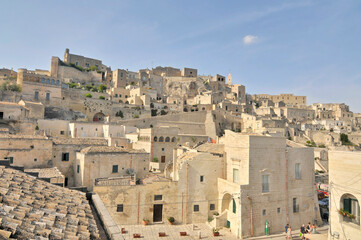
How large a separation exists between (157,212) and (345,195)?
13.0 metres

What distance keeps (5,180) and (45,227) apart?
325 centimetres

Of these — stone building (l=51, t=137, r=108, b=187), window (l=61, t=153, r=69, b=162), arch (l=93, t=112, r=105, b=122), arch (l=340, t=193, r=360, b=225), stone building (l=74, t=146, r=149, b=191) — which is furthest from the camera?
arch (l=93, t=112, r=105, b=122)

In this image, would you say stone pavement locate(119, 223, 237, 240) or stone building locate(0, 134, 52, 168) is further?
stone building locate(0, 134, 52, 168)

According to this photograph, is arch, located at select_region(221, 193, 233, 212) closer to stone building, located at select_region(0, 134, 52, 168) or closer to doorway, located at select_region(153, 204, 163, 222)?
doorway, located at select_region(153, 204, 163, 222)

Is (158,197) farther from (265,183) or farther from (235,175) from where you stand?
(265,183)

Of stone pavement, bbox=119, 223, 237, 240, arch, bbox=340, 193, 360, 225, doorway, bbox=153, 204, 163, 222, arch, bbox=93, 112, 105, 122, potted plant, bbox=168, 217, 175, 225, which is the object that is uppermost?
arch, bbox=93, 112, 105, 122

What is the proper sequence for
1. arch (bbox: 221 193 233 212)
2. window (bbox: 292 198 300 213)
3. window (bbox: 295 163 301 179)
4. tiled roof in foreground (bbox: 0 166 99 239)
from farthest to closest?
window (bbox: 295 163 301 179), window (bbox: 292 198 300 213), arch (bbox: 221 193 233 212), tiled roof in foreground (bbox: 0 166 99 239)

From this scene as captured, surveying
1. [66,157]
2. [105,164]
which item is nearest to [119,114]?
[66,157]

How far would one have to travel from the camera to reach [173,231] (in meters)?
17.5

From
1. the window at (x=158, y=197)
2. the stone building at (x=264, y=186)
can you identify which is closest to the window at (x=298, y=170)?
the stone building at (x=264, y=186)

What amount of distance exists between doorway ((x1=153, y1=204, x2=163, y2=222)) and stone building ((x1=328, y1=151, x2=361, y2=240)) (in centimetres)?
1175

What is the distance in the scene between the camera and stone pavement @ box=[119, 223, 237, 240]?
53.9ft

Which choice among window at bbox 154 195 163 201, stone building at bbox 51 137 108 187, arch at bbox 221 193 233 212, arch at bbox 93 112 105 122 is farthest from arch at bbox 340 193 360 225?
arch at bbox 93 112 105 122

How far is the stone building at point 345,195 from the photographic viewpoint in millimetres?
12766
